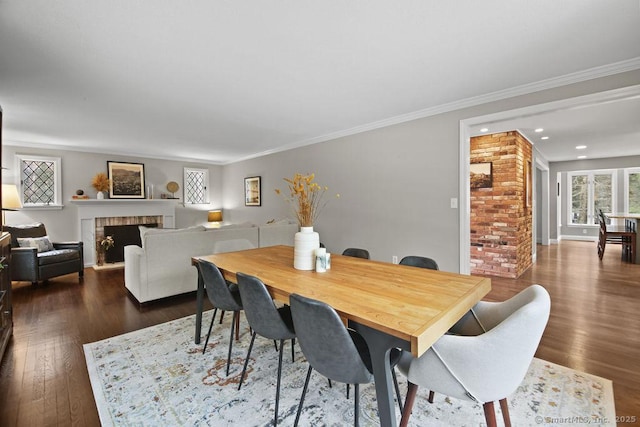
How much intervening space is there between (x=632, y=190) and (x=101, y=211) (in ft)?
41.7

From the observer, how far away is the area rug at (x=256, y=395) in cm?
158

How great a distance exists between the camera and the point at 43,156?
5.30m

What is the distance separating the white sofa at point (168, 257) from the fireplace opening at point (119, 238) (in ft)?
8.55

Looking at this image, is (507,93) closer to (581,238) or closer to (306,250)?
(306,250)

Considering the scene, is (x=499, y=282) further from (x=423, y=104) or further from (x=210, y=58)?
(x=210, y=58)

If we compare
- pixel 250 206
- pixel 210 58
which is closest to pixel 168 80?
pixel 210 58

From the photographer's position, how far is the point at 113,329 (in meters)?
2.76

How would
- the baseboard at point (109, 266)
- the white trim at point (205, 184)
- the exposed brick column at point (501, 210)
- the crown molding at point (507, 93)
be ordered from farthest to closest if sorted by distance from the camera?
the white trim at point (205, 184) → the baseboard at point (109, 266) → the exposed brick column at point (501, 210) → the crown molding at point (507, 93)

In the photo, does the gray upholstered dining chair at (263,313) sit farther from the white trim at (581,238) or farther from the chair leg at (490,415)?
the white trim at (581,238)

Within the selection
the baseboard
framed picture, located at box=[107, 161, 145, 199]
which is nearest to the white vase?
the baseboard

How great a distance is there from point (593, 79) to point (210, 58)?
340cm

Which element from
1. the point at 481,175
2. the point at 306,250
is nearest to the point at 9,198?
the point at 306,250

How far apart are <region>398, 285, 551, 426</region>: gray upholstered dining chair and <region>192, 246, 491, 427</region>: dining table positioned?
12 centimetres

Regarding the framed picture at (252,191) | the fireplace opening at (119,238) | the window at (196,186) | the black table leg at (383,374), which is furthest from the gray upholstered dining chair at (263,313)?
the window at (196,186)
